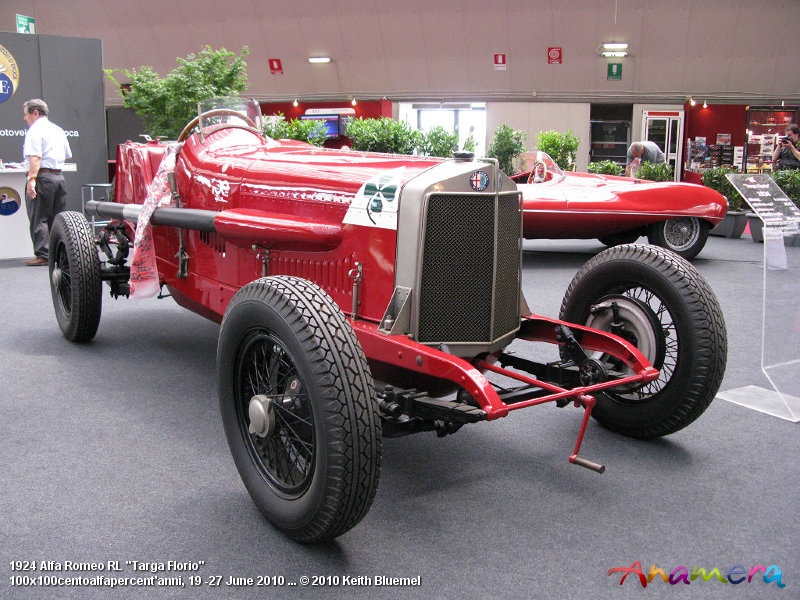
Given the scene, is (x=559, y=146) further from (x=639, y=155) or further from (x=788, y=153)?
(x=788, y=153)

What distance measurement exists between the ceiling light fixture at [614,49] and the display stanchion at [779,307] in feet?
46.0

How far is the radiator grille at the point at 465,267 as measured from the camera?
2.66 meters

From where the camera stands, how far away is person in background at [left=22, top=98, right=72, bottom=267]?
7.48 metres

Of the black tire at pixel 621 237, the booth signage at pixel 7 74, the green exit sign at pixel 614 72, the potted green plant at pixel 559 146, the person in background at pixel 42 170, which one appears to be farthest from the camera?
the green exit sign at pixel 614 72

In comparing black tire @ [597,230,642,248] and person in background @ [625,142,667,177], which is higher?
person in background @ [625,142,667,177]

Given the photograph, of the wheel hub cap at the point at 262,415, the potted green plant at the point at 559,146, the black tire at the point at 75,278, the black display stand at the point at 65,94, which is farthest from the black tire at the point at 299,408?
the potted green plant at the point at 559,146

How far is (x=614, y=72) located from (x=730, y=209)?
7.62 meters

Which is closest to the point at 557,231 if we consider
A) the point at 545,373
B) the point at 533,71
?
the point at 545,373

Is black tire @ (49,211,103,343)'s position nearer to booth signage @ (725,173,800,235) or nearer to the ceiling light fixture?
booth signage @ (725,173,800,235)

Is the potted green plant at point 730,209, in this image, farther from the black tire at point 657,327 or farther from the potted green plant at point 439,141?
the black tire at point 657,327

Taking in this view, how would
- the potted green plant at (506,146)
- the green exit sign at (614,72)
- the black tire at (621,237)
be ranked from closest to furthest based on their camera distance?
the black tire at (621,237) < the potted green plant at (506,146) < the green exit sign at (614,72)

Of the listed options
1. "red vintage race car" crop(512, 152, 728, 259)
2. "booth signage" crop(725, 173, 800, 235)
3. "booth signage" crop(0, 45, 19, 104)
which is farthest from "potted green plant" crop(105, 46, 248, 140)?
"booth signage" crop(725, 173, 800, 235)

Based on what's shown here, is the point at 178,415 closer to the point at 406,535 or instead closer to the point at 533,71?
the point at 406,535

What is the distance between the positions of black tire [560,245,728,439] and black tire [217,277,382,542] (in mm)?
1343
